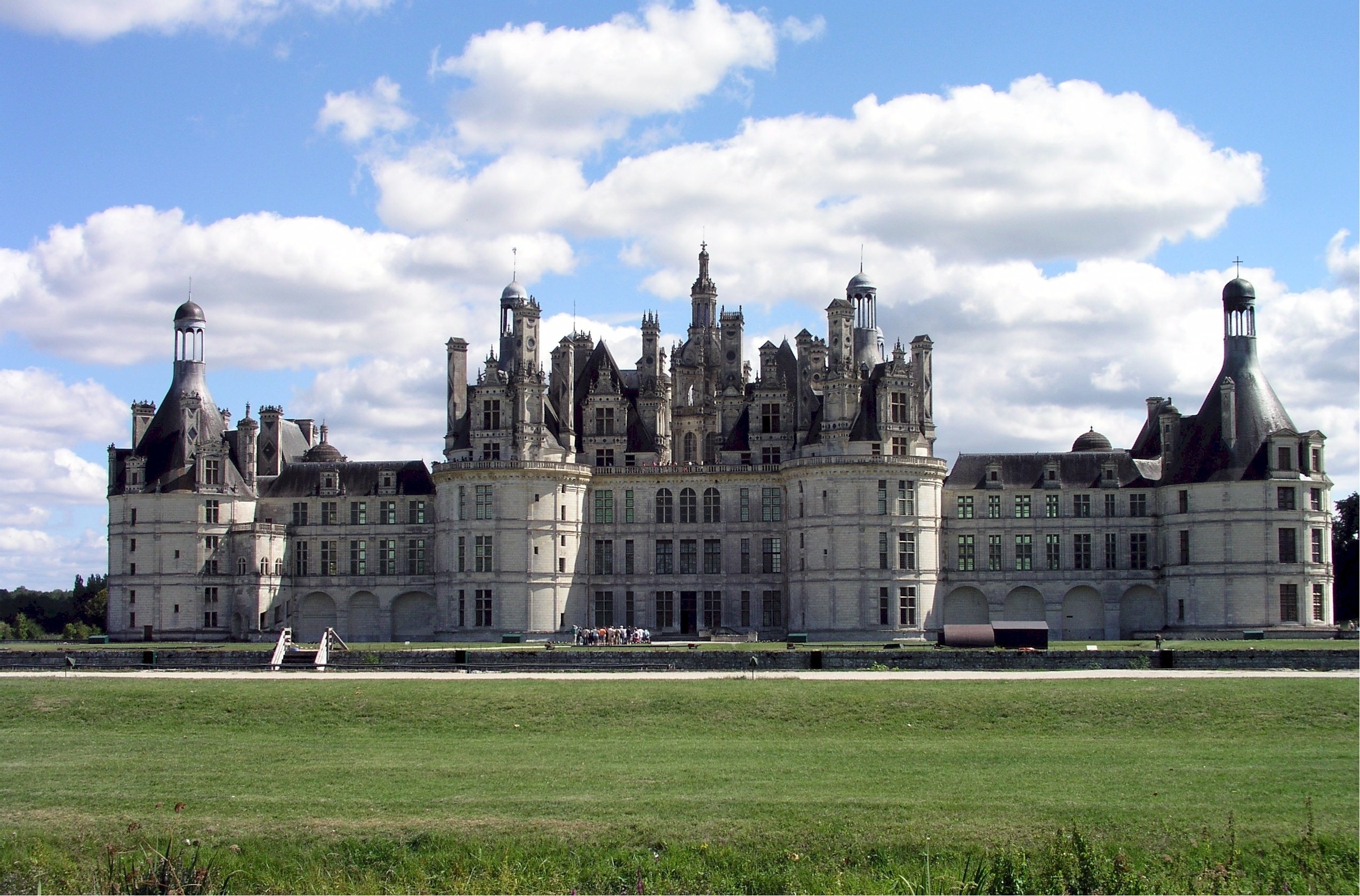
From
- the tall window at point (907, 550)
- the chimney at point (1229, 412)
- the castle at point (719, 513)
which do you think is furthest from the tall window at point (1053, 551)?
the chimney at point (1229, 412)

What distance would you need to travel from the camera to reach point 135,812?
25.6m

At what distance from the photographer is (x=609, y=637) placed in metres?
70.8

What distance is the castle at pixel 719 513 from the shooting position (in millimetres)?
70250

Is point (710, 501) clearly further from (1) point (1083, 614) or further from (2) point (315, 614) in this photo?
(2) point (315, 614)

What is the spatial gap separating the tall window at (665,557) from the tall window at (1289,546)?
2908 centimetres

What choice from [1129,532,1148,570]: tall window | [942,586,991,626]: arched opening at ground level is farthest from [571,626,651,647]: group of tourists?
[1129,532,1148,570]: tall window

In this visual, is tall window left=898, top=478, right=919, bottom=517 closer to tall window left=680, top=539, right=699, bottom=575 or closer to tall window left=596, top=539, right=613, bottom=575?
tall window left=680, top=539, right=699, bottom=575

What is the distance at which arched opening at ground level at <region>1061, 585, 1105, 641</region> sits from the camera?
244 ft

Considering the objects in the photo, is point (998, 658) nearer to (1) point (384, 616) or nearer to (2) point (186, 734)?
(2) point (186, 734)

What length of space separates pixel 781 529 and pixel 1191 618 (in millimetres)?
20034

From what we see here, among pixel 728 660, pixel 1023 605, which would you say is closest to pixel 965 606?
pixel 1023 605

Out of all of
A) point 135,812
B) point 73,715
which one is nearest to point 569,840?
point 135,812

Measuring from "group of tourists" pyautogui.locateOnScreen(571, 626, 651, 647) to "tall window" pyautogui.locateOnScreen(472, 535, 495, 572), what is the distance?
5.40 m

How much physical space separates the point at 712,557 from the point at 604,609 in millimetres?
6277
